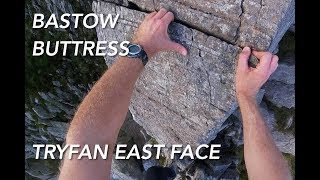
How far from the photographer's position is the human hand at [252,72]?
11.2ft

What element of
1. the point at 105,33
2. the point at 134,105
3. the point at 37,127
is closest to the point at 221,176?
the point at 134,105

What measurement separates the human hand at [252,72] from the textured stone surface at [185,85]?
0.30 feet

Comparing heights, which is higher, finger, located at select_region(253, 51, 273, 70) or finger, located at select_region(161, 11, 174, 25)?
finger, located at select_region(161, 11, 174, 25)

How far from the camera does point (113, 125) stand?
359 cm

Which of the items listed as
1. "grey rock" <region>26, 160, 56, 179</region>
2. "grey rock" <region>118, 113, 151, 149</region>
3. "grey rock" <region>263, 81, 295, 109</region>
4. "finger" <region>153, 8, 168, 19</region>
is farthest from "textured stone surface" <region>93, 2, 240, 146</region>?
"grey rock" <region>26, 160, 56, 179</region>

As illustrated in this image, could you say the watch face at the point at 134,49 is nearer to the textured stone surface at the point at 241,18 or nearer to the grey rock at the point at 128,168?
the textured stone surface at the point at 241,18

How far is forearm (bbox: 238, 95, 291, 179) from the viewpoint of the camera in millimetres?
3367

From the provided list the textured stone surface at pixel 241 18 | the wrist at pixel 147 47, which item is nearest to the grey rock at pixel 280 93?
the textured stone surface at pixel 241 18

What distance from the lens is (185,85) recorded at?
3947mm

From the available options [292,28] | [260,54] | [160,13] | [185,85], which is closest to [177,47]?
[160,13]

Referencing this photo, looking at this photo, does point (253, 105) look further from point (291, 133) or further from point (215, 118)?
point (291, 133)

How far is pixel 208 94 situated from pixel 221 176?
1149mm

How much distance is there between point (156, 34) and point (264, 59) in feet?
2.76

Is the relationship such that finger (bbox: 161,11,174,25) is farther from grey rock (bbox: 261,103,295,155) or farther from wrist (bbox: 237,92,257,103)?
grey rock (bbox: 261,103,295,155)
